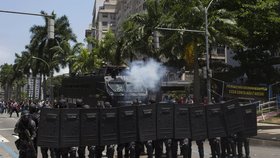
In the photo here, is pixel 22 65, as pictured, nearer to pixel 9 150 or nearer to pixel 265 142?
pixel 265 142

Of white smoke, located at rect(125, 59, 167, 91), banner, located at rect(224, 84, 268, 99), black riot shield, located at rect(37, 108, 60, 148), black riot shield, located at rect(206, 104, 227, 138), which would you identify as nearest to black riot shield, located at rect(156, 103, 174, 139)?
black riot shield, located at rect(206, 104, 227, 138)

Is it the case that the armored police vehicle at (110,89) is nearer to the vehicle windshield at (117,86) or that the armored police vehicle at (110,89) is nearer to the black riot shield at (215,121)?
the vehicle windshield at (117,86)

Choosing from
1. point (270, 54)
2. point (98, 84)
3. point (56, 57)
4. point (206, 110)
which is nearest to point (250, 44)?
point (270, 54)

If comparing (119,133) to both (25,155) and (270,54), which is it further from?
(270,54)

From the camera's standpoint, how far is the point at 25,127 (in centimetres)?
1030

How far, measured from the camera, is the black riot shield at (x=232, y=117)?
11.5 meters

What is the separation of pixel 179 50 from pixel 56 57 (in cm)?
3071

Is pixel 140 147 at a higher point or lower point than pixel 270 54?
lower

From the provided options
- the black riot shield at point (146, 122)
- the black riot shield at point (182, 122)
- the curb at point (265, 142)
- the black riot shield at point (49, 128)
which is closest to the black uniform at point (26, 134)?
the black riot shield at point (49, 128)

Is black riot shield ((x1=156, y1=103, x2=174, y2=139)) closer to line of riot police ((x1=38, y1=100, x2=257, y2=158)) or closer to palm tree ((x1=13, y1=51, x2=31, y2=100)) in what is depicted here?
line of riot police ((x1=38, y1=100, x2=257, y2=158))

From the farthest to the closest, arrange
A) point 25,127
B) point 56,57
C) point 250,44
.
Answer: point 56,57 < point 250,44 < point 25,127

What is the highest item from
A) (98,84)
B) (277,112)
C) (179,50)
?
(179,50)

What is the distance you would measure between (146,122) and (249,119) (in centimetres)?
300

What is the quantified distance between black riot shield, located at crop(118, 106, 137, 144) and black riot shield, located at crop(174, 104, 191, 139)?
107 centimetres
